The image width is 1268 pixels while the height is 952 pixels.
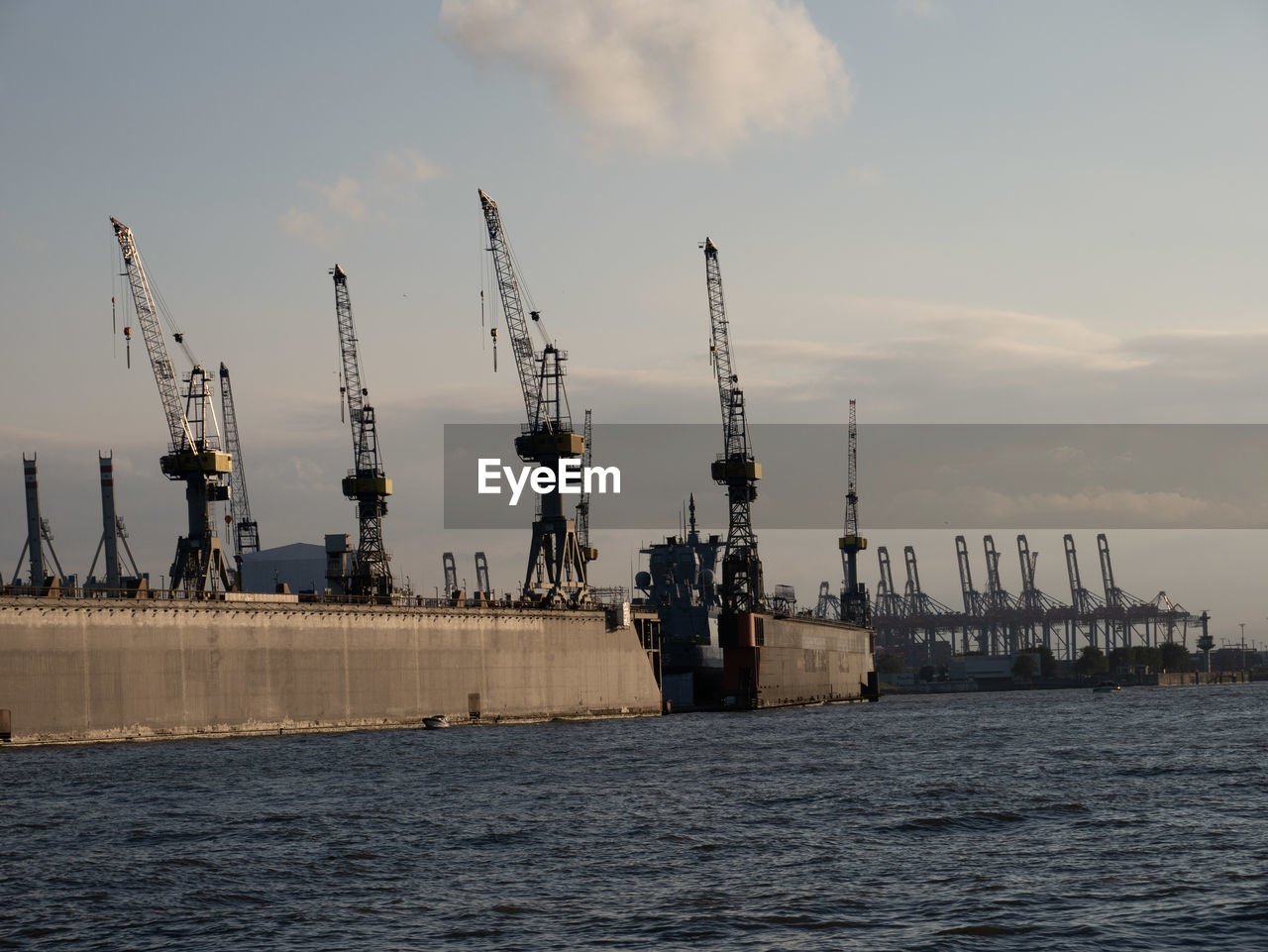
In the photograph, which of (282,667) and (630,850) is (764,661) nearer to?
(282,667)

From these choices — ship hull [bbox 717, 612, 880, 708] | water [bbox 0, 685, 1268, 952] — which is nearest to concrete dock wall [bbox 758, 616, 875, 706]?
ship hull [bbox 717, 612, 880, 708]

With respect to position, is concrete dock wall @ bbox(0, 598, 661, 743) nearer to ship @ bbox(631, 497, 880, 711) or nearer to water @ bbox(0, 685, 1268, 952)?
water @ bbox(0, 685, 1268, 952)

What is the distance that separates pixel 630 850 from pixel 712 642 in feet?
442

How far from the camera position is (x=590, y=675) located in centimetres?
13600

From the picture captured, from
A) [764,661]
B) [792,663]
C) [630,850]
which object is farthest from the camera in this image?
[792,663]

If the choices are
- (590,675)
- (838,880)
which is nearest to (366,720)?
(590,675)

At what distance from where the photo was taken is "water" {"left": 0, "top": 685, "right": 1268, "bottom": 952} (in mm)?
33469

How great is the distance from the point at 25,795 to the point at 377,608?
52.2m

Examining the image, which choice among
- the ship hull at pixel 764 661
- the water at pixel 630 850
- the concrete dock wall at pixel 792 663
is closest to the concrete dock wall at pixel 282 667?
the water at pixel 630 850

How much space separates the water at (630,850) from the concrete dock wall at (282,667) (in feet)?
18.5

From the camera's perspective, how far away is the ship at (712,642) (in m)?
159

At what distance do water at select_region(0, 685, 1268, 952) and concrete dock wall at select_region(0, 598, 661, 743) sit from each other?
564 cm

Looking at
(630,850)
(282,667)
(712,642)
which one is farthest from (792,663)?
(630,850)

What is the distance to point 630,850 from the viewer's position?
146 ft
